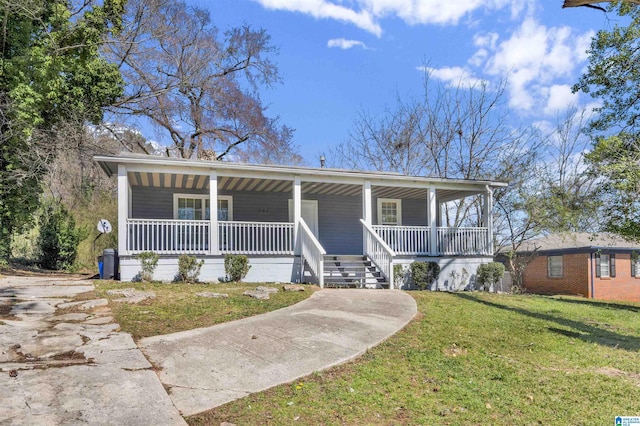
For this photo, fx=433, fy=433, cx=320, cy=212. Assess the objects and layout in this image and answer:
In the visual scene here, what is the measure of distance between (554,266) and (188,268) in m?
Result: 19.8

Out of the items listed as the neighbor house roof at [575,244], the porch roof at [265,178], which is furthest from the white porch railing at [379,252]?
the neighbor house roof at [575,244]

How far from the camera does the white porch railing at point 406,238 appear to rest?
44.3 feet

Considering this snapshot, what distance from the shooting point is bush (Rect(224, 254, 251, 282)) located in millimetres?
11484

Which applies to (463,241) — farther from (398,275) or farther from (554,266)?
(554,266)

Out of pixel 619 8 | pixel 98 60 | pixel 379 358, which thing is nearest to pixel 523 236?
pixel 619 8

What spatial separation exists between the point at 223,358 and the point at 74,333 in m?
2.21

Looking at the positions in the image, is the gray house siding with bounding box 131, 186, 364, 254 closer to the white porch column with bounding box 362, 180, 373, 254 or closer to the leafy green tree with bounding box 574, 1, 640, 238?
the white porch column with bounding box 362, 180, 373, 254

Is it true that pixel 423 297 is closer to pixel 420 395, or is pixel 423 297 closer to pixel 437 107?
pixel 420 395

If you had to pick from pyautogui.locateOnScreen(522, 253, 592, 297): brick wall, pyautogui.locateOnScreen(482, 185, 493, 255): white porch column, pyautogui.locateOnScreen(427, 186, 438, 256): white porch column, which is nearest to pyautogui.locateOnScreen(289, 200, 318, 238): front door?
Answer: pyautogui.locateOnScreen(427, 186, 438, 256): white porch column

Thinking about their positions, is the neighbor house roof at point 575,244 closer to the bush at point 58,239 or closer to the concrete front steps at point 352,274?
the concrete front steps at point 352,274

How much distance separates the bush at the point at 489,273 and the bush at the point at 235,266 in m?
7.36

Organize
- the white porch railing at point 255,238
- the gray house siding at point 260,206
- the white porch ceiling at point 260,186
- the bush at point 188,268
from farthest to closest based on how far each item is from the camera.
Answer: the gray house siding at point 260,206 < the white porch ceiling at point 260,186 < the white porch railing at point 255,238 < the bush at point 188,268

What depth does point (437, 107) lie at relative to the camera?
23438 mm

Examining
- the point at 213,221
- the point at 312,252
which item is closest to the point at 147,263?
the point at 213,221
